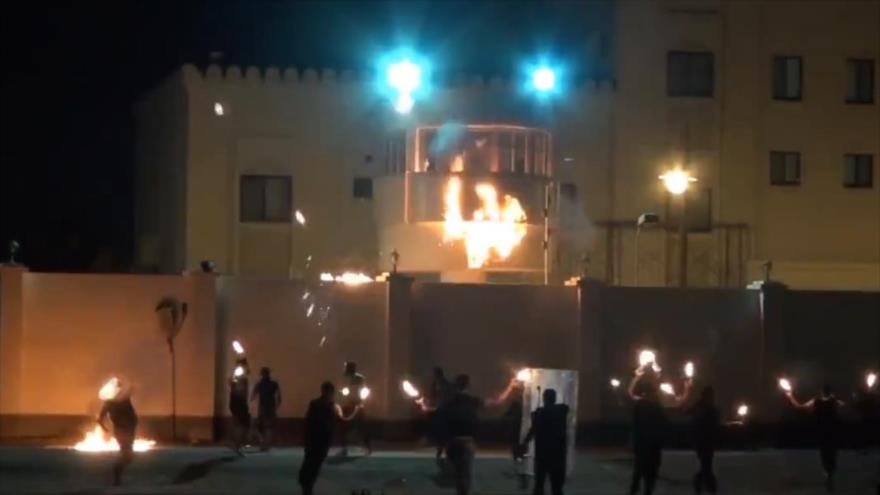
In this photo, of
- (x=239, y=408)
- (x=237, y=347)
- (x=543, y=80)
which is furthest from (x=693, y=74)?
(x=239, y=408)

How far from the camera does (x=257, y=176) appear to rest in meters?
36.9

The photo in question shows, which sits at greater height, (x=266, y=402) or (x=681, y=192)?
(x=681, y=192)

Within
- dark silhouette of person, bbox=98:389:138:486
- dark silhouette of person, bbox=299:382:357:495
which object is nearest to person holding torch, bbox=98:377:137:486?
dark silhouette of person, bbox=98:389:138:486

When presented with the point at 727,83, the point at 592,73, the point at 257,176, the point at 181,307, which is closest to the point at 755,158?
the point at 727,83

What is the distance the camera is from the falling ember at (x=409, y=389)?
2781 cm

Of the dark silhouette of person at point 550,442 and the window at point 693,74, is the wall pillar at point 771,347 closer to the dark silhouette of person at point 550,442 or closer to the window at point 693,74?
the window at point 693,74

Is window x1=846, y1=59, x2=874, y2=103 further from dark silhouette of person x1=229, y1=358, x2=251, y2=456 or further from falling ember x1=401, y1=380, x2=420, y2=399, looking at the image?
dark silhouette of person x1=229, y1=358, x2=251, y2=456

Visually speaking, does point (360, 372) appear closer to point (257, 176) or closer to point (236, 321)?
point (236, 321)

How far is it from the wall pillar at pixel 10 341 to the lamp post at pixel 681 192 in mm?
13407

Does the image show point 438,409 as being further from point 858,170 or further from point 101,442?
point 858,170

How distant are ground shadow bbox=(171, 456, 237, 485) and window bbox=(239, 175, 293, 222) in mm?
12547

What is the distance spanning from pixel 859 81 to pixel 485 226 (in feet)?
34.2

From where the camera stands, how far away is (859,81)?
130 ft

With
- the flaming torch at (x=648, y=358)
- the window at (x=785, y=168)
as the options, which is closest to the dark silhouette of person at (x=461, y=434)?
the flaming torch at (x=648, y=358)
